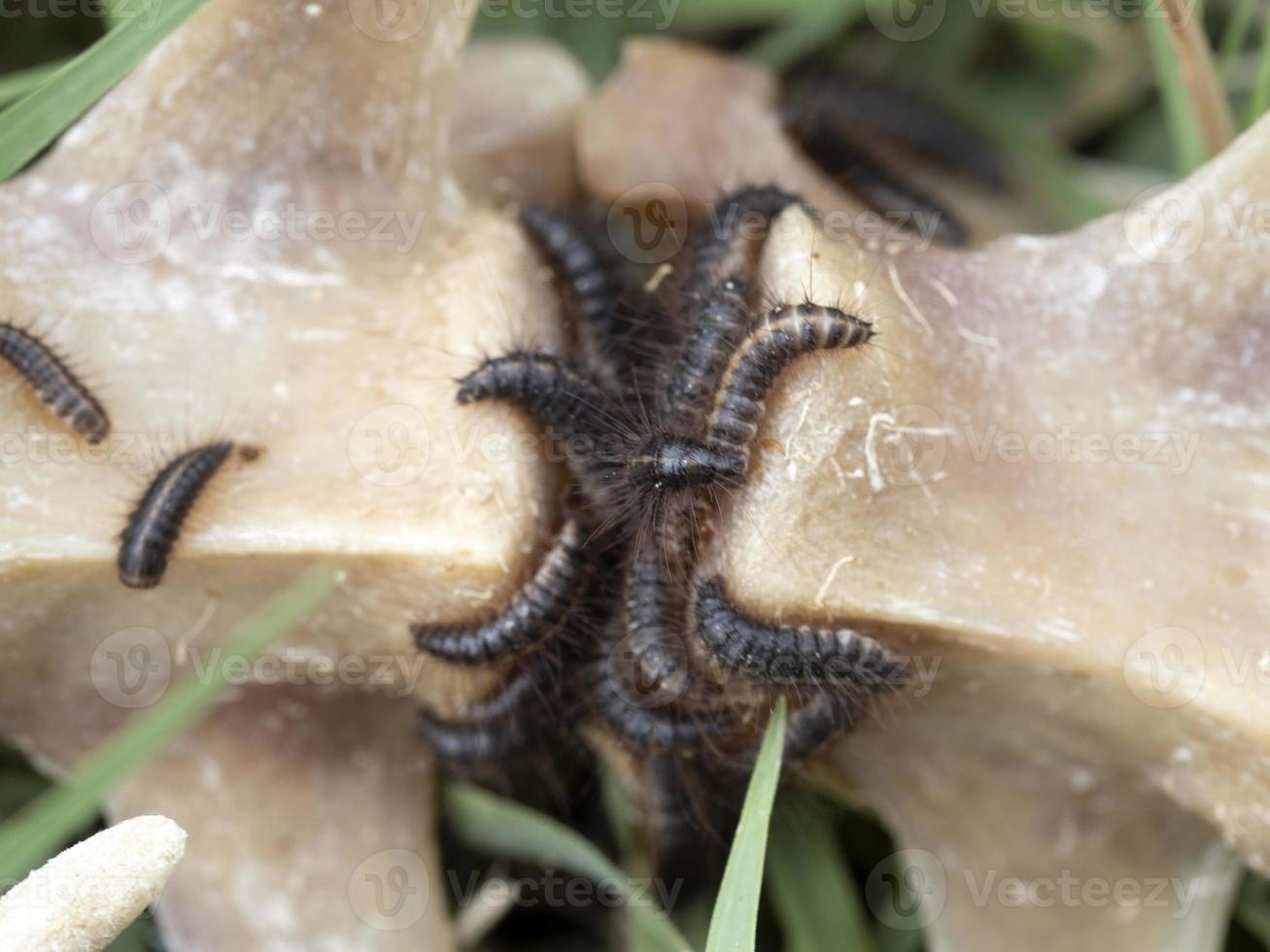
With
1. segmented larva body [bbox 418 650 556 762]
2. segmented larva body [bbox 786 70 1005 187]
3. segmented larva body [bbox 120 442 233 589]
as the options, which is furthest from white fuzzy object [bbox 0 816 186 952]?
segmented larva body [bbox 786 70 1005 187]

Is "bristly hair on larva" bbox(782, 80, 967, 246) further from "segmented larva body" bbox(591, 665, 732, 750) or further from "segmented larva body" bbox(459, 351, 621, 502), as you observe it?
"segmented larva body" bbox(591, 665, 732, 750)

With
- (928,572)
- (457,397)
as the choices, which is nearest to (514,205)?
(457,397)

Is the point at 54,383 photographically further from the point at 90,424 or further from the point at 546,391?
the point at 546,391

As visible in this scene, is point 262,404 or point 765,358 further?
point 262,404

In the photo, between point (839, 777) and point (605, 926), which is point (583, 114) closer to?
point (839, 777)

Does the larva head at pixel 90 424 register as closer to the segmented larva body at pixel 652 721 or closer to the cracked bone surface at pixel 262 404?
the cracked bone surface at pixel 262 404

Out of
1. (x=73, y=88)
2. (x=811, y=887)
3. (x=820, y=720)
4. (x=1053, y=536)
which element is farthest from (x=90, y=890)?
(x=811, y=887)
